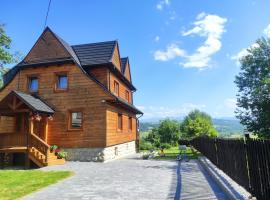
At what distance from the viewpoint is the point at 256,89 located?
103 feet

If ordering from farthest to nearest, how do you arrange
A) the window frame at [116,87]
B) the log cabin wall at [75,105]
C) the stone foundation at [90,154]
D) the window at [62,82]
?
the window frame at [116,87], the window at [62,82], the log cabin wall at [75,105], the stone foundation at [90,154]

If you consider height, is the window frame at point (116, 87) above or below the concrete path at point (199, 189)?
above

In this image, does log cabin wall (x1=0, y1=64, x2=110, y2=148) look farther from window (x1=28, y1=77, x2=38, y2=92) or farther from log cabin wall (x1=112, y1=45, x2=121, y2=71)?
log cabin wall (x1=112, y1=45, x2=121, y2=71)

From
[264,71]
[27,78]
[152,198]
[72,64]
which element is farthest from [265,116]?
[152,198]

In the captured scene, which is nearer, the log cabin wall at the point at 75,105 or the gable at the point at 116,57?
the log cabin wall at the point at 75,105

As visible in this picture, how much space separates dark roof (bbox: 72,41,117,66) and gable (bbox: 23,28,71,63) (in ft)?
5.99

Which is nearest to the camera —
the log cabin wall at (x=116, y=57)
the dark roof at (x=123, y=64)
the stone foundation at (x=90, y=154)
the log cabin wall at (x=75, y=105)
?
the stone foundation at (x=90, y=154)

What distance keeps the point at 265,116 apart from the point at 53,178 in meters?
25.6

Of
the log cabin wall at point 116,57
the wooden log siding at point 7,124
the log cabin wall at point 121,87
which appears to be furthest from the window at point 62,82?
the log cabin wall at point 116,57

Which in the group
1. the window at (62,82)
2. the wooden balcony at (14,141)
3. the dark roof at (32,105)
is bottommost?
the wooden balcony at (14,141)

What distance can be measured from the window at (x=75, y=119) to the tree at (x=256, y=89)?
21.1 metres

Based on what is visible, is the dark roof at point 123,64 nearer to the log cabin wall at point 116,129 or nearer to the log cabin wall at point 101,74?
the log cabin wall at point 116,129

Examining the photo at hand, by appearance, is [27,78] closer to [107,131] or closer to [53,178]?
[107,131]

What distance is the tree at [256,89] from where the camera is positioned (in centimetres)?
3059
